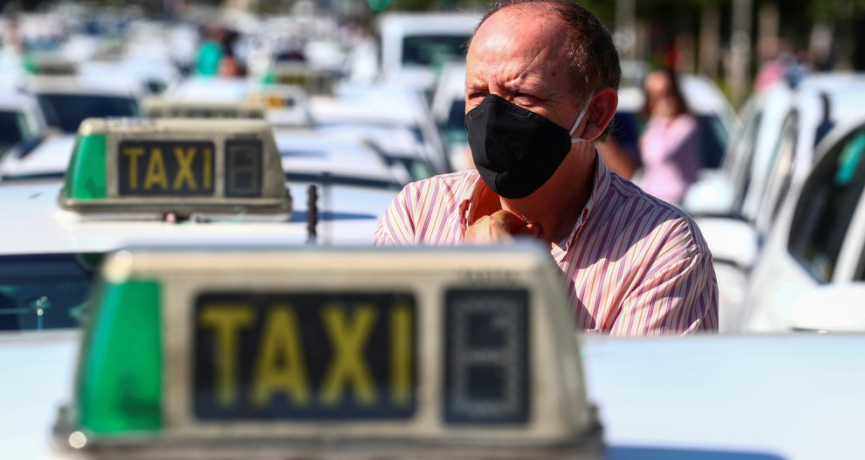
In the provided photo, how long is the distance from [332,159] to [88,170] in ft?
5.67

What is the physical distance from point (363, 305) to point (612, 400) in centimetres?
54

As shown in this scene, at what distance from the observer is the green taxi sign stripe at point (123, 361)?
4.21 ft

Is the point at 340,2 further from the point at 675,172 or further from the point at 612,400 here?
the point at 612,400

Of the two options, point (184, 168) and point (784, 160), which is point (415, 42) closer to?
point (784, 160)

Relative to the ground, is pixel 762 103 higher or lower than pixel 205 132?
lower

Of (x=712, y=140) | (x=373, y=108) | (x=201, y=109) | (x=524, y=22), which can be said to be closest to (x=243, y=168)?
(x=524, y=22)

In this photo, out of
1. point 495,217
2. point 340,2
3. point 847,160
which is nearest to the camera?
point 495,217

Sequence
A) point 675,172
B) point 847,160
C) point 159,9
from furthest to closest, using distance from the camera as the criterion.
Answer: point 159,9 < point 675,172 < point 847,160

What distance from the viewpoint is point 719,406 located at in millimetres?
1674

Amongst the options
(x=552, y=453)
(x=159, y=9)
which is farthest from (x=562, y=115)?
(x=159, y=9)

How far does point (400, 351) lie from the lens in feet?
4.24

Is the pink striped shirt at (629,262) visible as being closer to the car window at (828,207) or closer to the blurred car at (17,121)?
the car window at (828,207)

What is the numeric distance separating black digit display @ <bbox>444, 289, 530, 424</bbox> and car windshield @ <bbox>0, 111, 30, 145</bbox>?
8716 millimetres

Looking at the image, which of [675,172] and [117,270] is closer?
[117,270]
